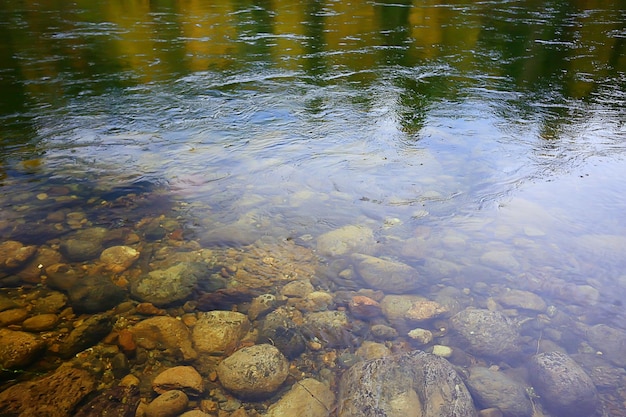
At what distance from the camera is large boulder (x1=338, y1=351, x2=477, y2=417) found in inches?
91.6

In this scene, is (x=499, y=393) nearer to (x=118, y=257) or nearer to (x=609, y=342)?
(x=609, y=342)

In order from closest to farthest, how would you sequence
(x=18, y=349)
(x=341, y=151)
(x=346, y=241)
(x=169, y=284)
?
(x=18, y=349), (x=169, y=284), (x=346, y=241), (x=341, y=151)

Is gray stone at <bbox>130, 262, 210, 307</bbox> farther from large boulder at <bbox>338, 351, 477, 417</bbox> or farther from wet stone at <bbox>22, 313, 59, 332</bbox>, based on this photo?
large boulder at <bbox>338, 351, 477, 417</bbox>

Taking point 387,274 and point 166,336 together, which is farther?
point 387,274

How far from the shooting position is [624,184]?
14.8ft

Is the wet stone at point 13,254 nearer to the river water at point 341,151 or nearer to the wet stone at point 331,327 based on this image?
the river water at point 341,151

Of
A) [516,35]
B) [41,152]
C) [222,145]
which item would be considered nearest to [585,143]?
[222,145]

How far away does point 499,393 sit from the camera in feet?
8.01

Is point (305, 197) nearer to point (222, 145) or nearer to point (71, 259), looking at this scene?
point (222, 145)

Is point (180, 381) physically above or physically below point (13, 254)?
below

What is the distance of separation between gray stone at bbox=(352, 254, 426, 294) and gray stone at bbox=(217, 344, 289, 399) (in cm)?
100

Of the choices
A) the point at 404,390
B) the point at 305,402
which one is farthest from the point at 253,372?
the point at 404,390

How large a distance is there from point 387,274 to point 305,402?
4.14ft

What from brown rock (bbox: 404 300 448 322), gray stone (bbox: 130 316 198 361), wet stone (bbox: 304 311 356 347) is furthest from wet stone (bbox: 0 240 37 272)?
brown rock (bbox: 404 300 448 322)
